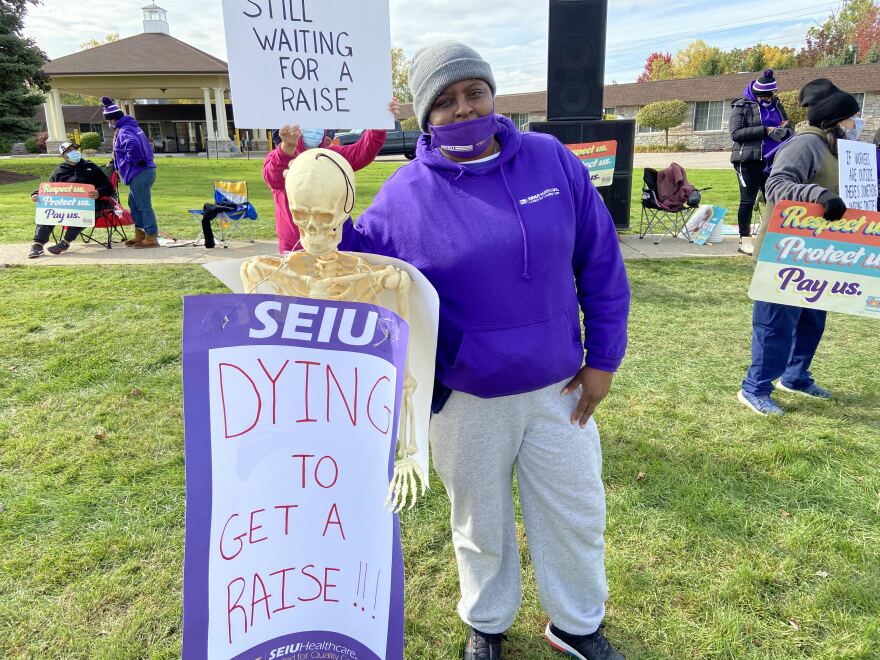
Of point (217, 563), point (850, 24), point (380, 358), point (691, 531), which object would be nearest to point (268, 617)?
point (217, 563)

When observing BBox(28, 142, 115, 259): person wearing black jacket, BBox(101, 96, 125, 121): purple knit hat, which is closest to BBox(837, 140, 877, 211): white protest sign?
BBox(101, 96, 125, 121): purple knit hat

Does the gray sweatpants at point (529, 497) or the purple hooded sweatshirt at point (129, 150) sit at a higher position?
the purple hooded sweatshirt at point (129, 150)

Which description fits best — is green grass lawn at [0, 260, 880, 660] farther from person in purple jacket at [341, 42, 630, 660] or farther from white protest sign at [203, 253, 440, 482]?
white protest sign at [203, 253, 440, 482]

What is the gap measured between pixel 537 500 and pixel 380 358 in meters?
0.78

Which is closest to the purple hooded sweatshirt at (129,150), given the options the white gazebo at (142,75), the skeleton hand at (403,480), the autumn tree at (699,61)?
the skeleton hand at (403,480)

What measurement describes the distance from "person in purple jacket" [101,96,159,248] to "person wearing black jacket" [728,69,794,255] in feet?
26.5

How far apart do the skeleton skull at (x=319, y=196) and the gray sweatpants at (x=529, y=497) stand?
657 mm

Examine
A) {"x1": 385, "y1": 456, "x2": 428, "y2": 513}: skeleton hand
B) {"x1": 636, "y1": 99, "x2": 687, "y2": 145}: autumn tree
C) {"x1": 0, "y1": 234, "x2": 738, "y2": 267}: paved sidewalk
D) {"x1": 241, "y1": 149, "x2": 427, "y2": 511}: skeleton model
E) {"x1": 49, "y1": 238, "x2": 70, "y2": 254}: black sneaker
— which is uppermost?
{"x1": 636, "y1": 99, "x2": 687, "y2": 145}: autumn tree

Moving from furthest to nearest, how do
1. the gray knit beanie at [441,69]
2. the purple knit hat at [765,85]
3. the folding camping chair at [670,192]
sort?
the folding camping chair at [670,192], the purple knit hat at [765,85], the gray knit beanie at [441,69]

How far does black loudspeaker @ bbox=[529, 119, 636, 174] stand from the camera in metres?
8.66

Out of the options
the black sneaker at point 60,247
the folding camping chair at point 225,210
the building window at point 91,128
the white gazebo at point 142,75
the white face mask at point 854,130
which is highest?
the white gazebo at point 142,75

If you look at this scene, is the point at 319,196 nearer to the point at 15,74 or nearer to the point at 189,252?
the point at 189,252

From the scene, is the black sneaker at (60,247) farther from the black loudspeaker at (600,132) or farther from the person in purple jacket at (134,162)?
the black loudspeaker at (600,132)

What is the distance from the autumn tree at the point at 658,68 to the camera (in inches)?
2756
